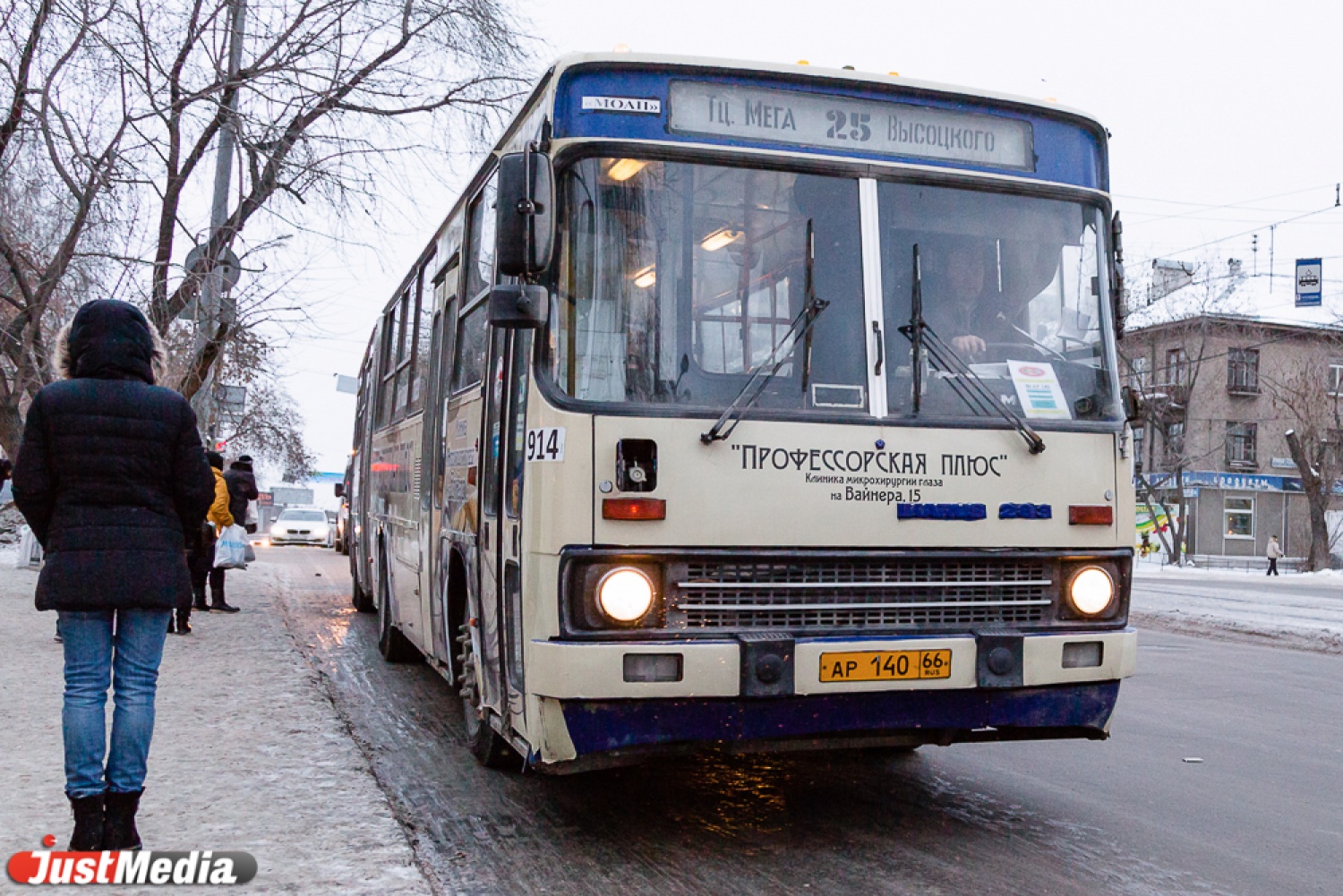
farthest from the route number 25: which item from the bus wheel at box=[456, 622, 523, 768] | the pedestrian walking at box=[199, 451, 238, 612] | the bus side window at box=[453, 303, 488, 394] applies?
the pedestrian walking at box=[199, 451, 238, 612]

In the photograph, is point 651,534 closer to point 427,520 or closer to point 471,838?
point 471,838

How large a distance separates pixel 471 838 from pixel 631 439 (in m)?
1.82

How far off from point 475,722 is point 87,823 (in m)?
2.41

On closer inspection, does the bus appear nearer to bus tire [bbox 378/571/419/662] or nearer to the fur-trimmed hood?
the fur-trimmed hood

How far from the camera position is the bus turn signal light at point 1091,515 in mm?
5609

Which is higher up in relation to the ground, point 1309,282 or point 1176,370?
point 1176,370

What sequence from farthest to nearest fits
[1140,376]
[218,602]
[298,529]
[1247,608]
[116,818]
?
1. [1140,376]
2. [298,529]
3. [1247,608]
4. [218,602]
5. [116,818]

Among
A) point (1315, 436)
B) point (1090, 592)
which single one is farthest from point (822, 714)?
point (1315, 436)

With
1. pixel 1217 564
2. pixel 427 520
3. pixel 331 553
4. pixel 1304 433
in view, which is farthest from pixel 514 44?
pixel 1217 564

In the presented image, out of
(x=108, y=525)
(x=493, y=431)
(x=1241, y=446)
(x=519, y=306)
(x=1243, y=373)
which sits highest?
(x=1243, y=373)

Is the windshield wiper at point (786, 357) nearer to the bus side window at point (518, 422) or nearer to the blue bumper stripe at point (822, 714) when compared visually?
the bus side window at point (518, 422)

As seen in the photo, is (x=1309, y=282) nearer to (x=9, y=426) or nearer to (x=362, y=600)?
(x=362, y=600)

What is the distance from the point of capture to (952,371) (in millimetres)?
5578

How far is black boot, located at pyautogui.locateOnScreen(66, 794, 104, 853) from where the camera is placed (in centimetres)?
474
